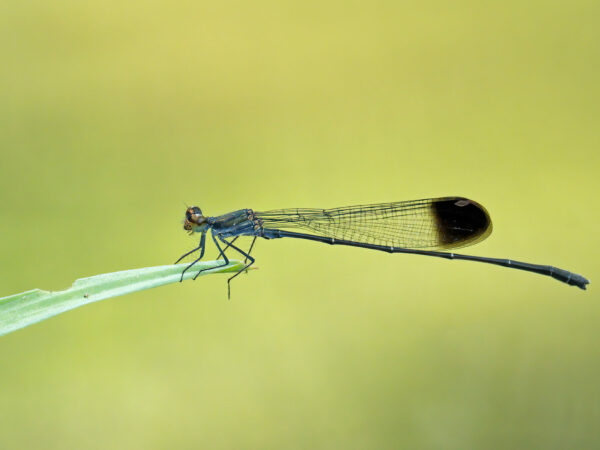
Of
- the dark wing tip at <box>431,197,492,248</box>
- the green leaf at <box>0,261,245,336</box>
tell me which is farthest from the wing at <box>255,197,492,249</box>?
the green leaf at <box>0,261,245,336</box>

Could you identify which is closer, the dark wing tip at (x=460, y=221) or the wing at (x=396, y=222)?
the dark wing tip at (x=460, y=221)

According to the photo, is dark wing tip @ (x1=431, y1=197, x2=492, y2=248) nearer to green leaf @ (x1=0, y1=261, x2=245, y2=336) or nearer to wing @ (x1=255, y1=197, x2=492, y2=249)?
wing @ (x1=255, y1=197, x2=492, y2=249)

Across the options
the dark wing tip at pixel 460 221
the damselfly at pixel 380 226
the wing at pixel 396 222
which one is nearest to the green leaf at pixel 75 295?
the damselfly at pixel 380 226

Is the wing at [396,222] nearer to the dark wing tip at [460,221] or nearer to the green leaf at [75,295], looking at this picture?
the dark wing tip at [460,221]

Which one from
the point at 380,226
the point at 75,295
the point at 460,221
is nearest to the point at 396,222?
the point at 380,226

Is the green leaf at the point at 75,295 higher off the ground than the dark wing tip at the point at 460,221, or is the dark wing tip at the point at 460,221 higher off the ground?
the dark wing tip at the point at 460,221

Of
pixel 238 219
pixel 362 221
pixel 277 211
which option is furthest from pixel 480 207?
pixel 238 219

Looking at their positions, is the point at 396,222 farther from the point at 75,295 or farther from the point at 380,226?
the point at 75,295

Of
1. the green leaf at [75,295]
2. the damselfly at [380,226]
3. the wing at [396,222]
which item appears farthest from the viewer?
the wing at [396,222]
